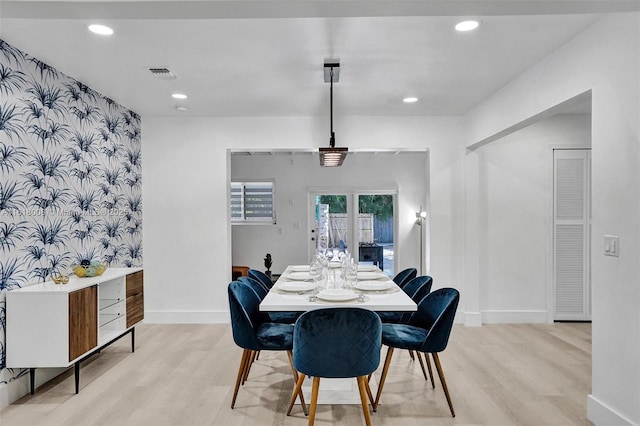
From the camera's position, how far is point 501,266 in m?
5.14

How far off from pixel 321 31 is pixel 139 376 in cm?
304

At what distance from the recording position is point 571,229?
510cm

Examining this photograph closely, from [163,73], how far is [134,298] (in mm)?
2094

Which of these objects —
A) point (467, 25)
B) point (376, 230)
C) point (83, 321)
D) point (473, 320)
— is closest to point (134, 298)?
point (83, 321)

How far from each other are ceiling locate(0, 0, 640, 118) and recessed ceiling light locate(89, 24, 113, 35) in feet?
0.20

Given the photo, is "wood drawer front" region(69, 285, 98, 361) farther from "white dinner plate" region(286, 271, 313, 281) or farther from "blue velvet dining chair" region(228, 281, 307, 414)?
"white dinner plate" region(286, 271, 313, 281)

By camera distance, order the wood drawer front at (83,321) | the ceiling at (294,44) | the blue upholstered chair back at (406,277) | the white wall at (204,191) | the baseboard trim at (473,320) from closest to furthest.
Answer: the ceiling at (294,44) < the wood drawer front at (83,321) < the blue upholstered chair back at (406,277) < the baseboard trim at (473,320) < the white wall at (204,191)

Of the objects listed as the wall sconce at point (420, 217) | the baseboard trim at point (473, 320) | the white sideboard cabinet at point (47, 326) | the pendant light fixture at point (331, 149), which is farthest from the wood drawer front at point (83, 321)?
the wall sconce at point (420, 217)

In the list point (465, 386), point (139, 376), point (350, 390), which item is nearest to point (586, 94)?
point (465, 386)

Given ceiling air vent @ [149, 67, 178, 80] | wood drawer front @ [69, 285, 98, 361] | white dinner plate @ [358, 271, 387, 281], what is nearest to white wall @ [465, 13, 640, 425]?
white dinner plate @ [358, 271, 387, 281]

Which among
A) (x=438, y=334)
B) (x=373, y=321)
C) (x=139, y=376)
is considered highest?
(x=373, y=321)

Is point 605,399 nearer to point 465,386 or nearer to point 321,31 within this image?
point 465,386

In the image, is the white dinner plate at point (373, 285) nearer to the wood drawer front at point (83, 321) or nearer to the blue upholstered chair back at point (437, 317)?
the blue upholstered chair back at point (437, 317)

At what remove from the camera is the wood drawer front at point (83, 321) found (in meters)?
3.02
